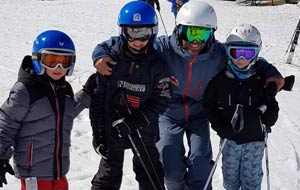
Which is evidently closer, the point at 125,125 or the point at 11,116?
the point at 11,116

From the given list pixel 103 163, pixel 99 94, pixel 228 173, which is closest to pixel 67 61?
pixel 99 94

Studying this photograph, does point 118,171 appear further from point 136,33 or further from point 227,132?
point 136,33

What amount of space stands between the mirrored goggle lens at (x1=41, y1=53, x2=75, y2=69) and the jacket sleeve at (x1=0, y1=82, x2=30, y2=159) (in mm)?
269

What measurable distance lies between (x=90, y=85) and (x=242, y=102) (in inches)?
53.6

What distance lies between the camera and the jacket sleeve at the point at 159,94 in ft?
12.0

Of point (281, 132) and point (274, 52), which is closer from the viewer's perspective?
point (281, 132)

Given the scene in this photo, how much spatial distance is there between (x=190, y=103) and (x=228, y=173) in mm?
745

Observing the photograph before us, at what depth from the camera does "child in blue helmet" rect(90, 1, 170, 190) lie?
3.59m

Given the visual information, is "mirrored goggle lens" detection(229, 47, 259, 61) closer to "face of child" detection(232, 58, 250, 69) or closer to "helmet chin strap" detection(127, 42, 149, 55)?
"face of child" detection(232, 58, 250, 69)

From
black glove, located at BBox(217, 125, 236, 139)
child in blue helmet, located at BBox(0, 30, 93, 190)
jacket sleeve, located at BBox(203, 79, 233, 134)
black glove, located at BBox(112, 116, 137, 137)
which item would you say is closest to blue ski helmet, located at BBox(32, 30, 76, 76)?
child in blue helmet, located at BBox(0, 30, 93, 190)

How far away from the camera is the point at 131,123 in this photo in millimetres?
3625

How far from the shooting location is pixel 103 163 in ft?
12.8

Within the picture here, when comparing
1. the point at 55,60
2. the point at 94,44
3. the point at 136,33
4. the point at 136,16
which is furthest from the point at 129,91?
the point at 94,44

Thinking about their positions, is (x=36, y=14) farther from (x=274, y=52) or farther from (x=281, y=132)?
(x=281, y=132)
